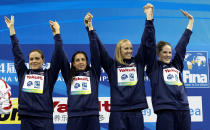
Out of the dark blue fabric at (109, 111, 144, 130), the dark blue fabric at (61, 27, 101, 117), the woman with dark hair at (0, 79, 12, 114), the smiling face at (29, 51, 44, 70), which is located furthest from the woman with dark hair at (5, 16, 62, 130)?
the dark blue fabric at (109, 111, 144, 130)

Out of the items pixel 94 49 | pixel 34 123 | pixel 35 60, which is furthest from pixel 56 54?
pixel 34 123

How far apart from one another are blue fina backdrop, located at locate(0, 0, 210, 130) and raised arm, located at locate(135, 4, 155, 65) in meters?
1.34

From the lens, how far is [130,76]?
3523 millimetres

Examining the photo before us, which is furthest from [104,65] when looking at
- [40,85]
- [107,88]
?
[107,88]

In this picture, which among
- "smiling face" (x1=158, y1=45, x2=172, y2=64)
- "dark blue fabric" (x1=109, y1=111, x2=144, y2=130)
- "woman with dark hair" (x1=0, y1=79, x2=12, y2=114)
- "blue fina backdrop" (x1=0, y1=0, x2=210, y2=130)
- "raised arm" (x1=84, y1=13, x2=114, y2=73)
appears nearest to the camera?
"dark blue fabric" (x1=109, y1=111, x2=144, y2=130)

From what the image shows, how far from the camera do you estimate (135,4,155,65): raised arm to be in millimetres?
3527

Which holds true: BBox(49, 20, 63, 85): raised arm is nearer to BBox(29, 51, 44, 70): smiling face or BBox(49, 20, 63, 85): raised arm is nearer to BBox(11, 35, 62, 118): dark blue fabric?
BBox(11, 35, 62, 118): dark blue fabric

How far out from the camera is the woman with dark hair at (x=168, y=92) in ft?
11.4

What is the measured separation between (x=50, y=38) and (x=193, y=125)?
2.80 m

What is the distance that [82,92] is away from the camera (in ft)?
11.3

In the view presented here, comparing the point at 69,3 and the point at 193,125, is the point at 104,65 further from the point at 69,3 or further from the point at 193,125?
the point at 193,125

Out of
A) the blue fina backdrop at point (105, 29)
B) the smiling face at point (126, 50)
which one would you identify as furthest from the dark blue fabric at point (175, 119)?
the blue fina backdrop at point (105, 29)

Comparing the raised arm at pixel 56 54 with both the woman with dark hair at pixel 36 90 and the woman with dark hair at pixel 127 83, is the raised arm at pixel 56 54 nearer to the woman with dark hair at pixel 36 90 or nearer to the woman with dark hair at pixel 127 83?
the woman with dark hair at pixel 36 90

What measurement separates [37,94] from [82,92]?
532 mm
